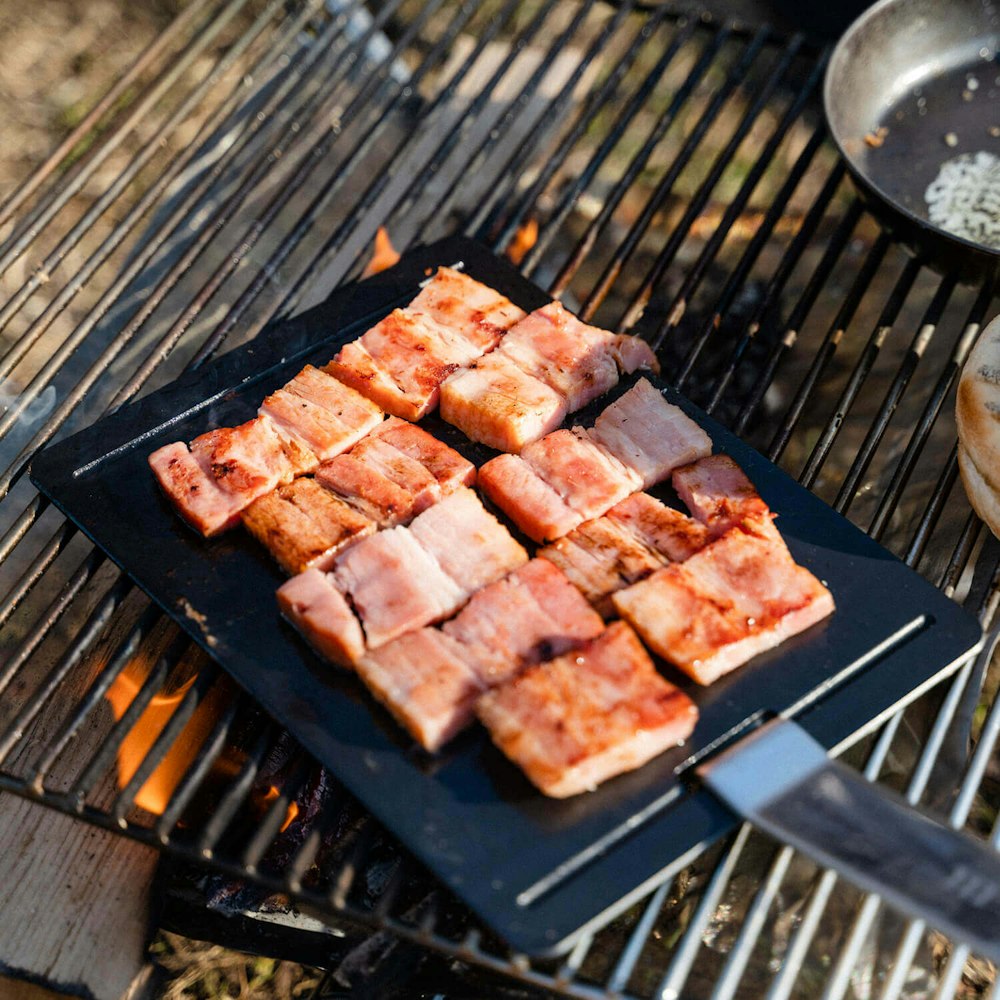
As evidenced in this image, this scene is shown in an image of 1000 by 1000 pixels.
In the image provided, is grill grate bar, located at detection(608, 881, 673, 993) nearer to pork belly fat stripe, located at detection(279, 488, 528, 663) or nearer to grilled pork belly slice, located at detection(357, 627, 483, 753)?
grilled pork belly slice, located at detection(357, 627, 483, 753)

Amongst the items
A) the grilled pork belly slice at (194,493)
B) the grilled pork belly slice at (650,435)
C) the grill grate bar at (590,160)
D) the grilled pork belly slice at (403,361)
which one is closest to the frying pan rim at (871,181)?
the grill grate bar at (590,160)

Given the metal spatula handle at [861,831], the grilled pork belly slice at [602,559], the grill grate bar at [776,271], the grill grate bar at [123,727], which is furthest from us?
the grill grate bar at [776,271]

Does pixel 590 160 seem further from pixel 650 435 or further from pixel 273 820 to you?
pixel 273 820

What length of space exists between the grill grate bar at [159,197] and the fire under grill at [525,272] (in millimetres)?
14

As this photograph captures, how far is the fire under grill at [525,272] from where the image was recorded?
8.41ft

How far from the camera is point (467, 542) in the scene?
2.77 m

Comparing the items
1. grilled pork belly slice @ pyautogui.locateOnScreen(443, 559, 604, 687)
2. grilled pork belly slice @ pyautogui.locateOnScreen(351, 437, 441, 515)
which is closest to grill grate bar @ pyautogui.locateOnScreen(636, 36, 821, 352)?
grilled pork belly slice @ pyautogui.locateOnScreen(351, 437, 441, 515)

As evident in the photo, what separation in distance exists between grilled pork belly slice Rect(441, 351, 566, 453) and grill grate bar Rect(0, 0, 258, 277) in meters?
1.75

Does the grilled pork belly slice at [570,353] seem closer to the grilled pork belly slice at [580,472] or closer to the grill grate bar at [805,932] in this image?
the grilled pork belly slice at [580,472]

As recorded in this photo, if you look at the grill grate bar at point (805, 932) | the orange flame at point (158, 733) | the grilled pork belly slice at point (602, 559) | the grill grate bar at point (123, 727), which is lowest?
the grill grate bar at point (805, 932)

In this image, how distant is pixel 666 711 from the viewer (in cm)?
235

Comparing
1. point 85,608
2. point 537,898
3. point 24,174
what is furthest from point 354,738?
point 24,174

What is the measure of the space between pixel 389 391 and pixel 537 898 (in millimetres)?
1554

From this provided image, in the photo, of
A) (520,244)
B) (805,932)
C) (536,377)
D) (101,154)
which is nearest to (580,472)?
(536,377)
